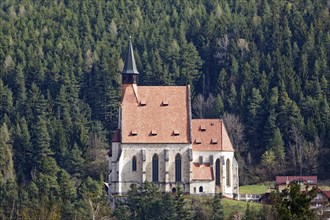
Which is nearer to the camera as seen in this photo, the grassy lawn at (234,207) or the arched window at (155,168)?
the grassy lawn at (234,207)

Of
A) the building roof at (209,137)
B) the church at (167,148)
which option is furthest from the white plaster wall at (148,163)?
the building roof at (209,137)

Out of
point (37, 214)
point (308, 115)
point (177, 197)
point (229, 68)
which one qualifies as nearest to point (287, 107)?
point (308, 115)

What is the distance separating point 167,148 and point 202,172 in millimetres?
4238

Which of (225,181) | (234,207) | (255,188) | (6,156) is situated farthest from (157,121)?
(6,156)

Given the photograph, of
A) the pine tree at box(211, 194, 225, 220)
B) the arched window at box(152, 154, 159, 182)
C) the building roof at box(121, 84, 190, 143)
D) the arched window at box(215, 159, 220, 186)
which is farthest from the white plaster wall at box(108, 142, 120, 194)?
the pine tree at box(211, 194, 225, 220)

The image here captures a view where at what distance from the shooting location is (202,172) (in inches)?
5236

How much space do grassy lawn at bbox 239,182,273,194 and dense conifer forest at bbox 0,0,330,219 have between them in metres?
1.61

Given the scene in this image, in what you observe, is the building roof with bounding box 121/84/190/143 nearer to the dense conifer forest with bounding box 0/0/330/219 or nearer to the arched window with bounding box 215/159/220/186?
the arched window with bounding box 215/159/220/186

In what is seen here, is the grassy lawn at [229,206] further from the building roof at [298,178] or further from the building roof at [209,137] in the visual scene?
the building roof at [298,178]

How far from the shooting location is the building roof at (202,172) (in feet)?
435

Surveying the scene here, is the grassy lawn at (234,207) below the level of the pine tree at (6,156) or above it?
below

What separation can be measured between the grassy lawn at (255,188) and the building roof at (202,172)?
684 cm

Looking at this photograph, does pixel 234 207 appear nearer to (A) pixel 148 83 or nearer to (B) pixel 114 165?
(B) pixel 114 165

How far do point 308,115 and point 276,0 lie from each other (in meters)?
40.4
